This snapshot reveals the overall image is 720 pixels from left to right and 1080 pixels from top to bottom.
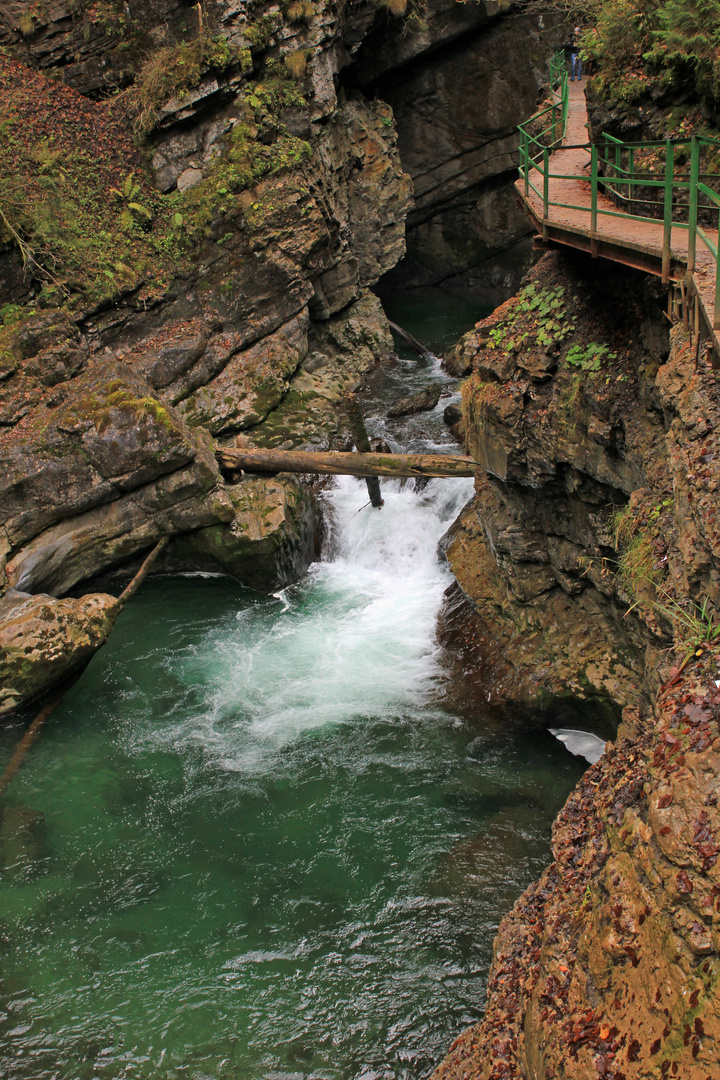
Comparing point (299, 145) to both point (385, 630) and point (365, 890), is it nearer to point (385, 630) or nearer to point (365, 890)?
point (385, 630)

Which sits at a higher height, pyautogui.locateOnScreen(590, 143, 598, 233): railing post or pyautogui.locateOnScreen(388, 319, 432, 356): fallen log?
pyautogui.locateOnScreen(590, 143, 598, 233): railing post

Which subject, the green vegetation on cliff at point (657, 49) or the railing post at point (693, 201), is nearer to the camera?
the railing post at point (693, 201)

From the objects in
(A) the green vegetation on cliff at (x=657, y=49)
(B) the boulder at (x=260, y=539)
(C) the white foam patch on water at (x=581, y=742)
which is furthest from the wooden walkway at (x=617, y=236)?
(B) the boulder at (x=260, y=539)

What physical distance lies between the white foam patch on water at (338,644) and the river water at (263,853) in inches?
1.7

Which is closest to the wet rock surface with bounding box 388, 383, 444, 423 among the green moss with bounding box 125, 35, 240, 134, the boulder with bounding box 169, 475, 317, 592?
the boulder with bounding box 169, 475, 317, 592

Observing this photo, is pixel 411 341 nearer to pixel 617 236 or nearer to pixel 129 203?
pixel 129 203

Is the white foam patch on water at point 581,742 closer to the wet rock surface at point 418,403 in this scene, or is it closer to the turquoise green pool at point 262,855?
the turquoise green pool at point 262,855

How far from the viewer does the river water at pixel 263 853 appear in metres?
5.75

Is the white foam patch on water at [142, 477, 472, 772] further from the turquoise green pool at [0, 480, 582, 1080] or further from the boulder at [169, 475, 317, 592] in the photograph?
the boulder at [169, 475, 317, 592]

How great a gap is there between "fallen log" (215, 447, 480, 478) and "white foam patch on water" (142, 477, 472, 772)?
1.33 m

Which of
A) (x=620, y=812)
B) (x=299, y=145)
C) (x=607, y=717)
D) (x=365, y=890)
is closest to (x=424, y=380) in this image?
(x=299, y=145)

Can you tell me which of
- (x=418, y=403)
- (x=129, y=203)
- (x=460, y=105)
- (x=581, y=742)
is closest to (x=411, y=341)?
(x=418, y=403)

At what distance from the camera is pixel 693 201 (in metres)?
5.25

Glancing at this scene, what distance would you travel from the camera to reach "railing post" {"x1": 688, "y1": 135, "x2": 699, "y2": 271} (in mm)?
5031
